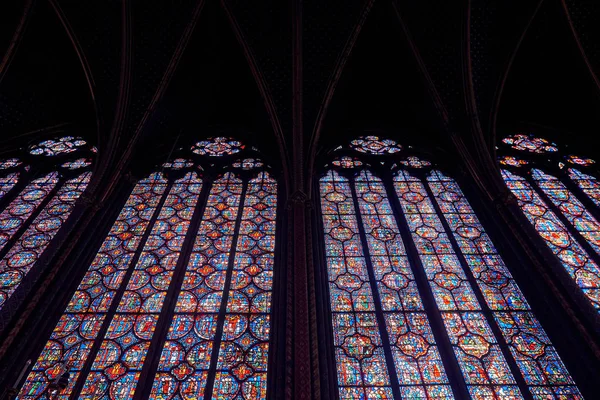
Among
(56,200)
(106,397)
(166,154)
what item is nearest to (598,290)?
(106,397)

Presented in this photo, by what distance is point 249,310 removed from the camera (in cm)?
705

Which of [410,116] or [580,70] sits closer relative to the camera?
[580,70]

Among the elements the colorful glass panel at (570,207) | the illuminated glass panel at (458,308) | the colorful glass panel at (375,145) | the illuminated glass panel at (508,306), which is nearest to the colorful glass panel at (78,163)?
the colorful glass panel at (375,145)

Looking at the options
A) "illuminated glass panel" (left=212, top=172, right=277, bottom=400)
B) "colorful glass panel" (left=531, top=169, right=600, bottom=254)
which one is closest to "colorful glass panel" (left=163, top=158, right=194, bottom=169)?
"illuminated glass panel" (left=212, top=172, right=277, bottom=400)

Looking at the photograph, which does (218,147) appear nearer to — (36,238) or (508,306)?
(36,238)

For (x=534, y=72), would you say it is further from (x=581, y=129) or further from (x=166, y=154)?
(x=166, y=154)

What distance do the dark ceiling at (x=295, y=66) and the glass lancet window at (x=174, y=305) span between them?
1.94 meters

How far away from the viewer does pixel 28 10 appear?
9875 millimetres

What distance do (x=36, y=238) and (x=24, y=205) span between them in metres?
1.16

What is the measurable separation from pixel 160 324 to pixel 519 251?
5.47 metres

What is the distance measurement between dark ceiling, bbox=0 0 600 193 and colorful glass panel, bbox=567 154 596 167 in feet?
1.25

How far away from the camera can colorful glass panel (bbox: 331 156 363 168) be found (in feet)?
35.0

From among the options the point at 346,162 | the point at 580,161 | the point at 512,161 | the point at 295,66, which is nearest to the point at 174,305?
the point at 346,162

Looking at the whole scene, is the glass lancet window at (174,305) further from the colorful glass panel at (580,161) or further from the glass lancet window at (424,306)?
the colorful glass panel at (580,161)
